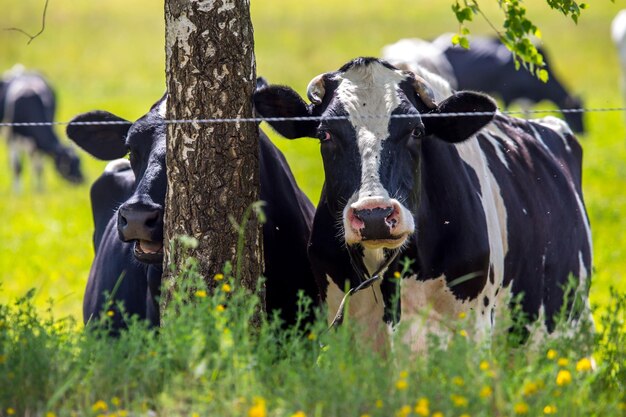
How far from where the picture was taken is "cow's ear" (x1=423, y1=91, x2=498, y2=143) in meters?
6.32

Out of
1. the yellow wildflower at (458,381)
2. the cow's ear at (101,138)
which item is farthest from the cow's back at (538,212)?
the yellow wildflower at (458,381)

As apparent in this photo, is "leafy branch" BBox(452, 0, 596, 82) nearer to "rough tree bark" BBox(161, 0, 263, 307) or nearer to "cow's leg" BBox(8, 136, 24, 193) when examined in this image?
"rough tree bark" BBox(161, 0, 263, 307)

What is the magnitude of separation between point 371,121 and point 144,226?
1.25 meters

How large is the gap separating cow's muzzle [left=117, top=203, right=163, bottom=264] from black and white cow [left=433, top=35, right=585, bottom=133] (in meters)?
25.1

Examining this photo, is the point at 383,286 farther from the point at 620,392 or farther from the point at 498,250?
the point at 620,392

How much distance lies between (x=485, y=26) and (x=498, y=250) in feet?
158

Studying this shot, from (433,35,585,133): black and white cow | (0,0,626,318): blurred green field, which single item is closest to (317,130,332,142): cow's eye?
(0,0,626,318): blurred green field

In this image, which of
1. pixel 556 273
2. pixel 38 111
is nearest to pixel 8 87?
pixel 38 111

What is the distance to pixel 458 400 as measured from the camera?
13.8 ft

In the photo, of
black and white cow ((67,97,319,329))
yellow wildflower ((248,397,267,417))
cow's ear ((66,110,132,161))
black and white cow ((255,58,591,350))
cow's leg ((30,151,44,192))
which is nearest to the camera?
yellow wildflower ((248,397,267,417))

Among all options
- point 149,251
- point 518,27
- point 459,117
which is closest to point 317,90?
point 459,117

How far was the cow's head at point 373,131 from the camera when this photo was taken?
5.60 metres

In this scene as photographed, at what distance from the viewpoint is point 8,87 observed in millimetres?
29406

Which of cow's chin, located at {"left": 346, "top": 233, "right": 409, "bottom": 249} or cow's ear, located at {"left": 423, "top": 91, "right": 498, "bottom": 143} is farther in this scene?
cow's ear, located at {"left": 423, "top": 91, "right": 498, "bottom": 143}
